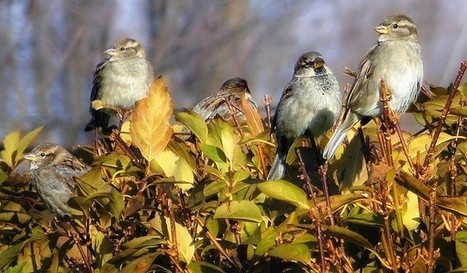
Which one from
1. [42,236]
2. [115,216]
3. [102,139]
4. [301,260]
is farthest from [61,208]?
[301,260]

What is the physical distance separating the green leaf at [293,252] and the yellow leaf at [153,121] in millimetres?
451

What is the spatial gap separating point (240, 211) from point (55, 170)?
1948 millimetres

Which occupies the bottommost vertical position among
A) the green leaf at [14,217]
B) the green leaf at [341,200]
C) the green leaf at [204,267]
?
the green leaf at [14,217]

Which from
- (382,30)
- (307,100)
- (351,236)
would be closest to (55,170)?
(307,100)

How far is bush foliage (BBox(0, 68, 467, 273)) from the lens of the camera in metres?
1.91

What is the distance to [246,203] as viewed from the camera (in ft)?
6.88

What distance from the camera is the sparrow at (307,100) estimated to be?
3.47 m

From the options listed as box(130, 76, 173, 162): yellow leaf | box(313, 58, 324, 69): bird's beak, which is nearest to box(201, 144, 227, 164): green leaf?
box(130, 76, 173, 162): yellow leaf

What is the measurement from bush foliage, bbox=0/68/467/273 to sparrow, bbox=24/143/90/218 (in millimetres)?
887

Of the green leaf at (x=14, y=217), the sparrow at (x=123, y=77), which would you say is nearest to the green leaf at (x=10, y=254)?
the green leaf at (x=14, y=217)

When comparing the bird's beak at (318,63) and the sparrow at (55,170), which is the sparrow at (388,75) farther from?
the sparrow at (55,170)

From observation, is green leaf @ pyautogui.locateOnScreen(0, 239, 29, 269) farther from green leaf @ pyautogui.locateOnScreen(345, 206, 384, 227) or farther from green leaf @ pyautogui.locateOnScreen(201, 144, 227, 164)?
green leaf @ pyautogui.locateOnScreen(345, 206, 384, 227)

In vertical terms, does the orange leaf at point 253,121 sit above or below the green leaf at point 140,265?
above

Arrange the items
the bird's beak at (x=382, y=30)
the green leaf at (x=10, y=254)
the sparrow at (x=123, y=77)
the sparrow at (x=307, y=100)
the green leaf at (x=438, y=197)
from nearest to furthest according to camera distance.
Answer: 1. the green leaf at (x=438, y=197)
2. the green leaf at (x=10, y=254)
3. the bird's beak at (x=382, y=30)
4. the sparrow at (x=307, y=100)
5. the sparrow at (x=123, y=77)
